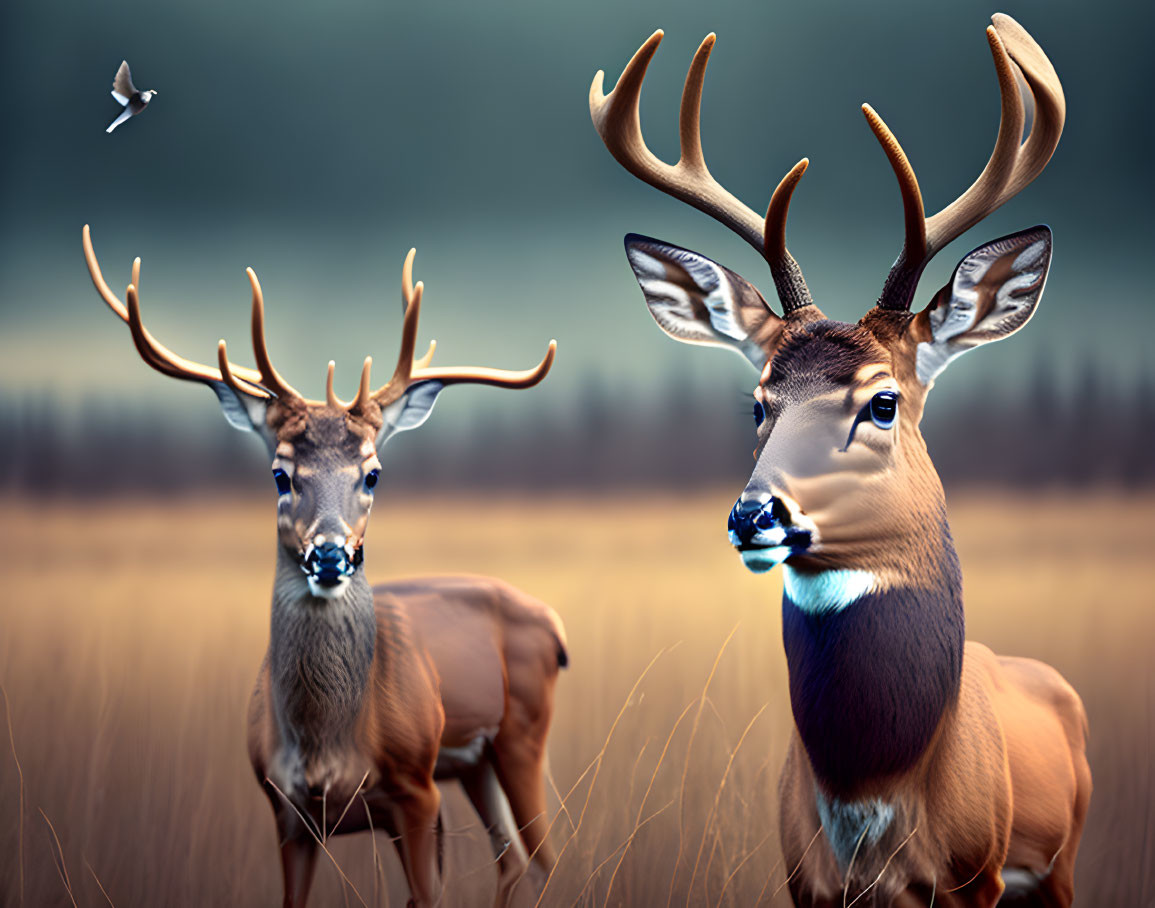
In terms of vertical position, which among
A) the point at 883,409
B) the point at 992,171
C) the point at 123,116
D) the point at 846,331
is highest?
the point at 123,116

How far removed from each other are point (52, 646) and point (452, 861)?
1.81 m

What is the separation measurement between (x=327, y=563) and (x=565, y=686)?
4.46 feet

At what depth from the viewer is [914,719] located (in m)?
2.53

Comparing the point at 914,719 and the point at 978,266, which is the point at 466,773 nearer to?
the point at 914,719

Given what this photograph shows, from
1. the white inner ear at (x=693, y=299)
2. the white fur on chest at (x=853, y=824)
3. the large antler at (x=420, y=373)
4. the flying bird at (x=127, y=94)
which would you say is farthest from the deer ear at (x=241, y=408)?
the white fur on chest at (x=853, y=824)

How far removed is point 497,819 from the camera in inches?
166

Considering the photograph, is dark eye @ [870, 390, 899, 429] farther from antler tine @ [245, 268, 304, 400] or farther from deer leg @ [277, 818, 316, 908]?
deer leg @ [277, 818, 316, 908]

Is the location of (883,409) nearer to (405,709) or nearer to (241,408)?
(405,709)

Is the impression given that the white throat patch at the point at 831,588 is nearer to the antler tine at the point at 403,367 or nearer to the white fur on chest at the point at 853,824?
the white fur on chest at the point at 853,824

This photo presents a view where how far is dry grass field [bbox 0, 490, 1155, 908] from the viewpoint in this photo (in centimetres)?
379

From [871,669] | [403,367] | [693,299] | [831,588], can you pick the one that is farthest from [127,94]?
[871,669]

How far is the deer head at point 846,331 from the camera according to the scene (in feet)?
8.22

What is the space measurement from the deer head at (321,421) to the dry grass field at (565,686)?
0.72 m

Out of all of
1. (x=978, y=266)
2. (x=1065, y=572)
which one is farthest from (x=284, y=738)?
(x=1065, y=572)
